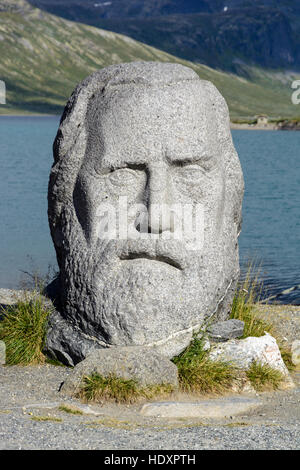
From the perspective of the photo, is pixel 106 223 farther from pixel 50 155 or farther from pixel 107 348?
pixel 50 155

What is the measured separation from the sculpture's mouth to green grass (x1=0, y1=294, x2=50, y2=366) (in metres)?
1.41

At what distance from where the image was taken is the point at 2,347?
866 cm

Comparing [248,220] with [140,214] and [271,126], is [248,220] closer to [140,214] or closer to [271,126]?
[140,214]

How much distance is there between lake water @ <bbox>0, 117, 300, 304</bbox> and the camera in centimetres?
1838

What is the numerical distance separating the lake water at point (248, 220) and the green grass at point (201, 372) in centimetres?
569

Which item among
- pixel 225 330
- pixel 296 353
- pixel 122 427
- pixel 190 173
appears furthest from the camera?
pixel 296 353

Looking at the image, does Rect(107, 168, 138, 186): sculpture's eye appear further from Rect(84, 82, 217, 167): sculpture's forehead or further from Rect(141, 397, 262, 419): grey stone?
Rect(141, 397, 262, 419): grey stone

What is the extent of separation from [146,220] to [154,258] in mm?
471

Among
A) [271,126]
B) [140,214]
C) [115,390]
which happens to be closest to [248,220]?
[140,214]

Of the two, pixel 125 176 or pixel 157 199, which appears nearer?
pixel 157 199

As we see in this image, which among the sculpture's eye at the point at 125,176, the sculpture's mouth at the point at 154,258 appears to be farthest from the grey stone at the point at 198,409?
the sculpture's eye at the point at 125,176

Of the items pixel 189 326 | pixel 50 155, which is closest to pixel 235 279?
pixel 189 326

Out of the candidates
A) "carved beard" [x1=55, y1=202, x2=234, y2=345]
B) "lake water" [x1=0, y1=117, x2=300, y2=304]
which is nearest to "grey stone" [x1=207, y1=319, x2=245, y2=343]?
"carved beard" [x1=55, y1=202, x2=234, y2=345]

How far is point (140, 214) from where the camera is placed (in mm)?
8367
